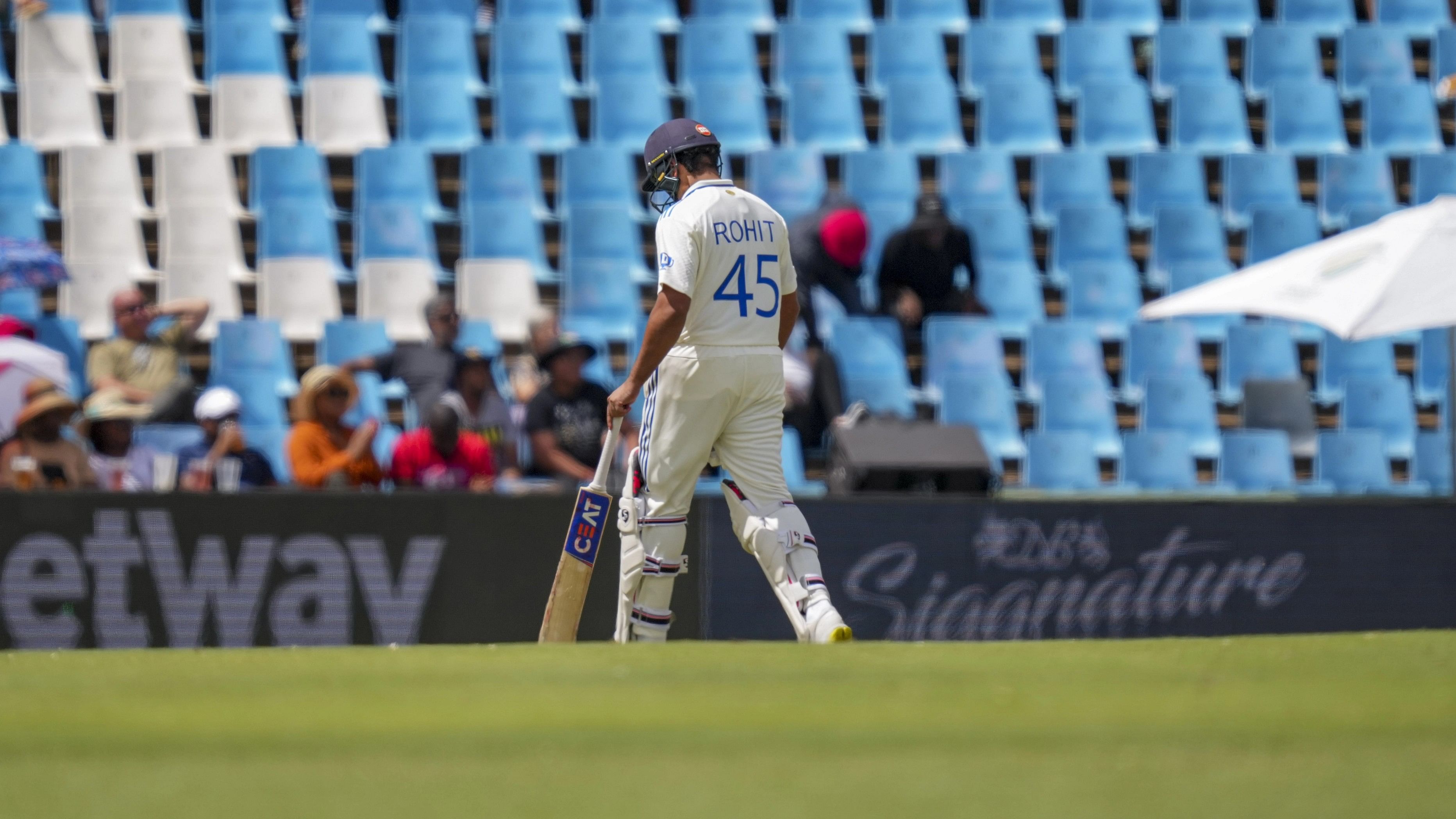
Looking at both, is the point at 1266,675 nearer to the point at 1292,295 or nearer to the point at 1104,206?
the point at 1292,295

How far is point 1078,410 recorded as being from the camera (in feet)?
39.9

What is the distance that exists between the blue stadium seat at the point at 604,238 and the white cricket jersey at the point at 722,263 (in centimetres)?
642

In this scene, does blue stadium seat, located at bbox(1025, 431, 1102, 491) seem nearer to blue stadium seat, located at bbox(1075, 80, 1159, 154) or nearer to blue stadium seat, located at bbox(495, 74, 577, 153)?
blue stadium seat, located at bbox(1075, 80, 1159, 154)

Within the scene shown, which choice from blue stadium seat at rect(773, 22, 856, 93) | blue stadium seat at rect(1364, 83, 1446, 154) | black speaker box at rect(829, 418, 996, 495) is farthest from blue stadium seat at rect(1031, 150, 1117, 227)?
black speaker box at rect(829, 418, 996, 495)

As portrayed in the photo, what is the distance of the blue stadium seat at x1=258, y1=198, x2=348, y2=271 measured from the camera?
12.6m

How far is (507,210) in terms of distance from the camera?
41.8 feet

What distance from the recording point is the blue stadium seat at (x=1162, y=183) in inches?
533

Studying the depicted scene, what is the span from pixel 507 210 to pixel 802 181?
7.44ft

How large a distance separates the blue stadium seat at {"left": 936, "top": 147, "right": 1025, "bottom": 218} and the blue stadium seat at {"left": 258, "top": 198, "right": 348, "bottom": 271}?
15.6 feet

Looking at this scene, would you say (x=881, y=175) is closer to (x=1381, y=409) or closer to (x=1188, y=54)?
(x=1188, y=54)

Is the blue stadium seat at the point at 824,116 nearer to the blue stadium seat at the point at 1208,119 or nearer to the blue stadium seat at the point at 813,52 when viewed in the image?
the blue stadium seat at the point at 813,52

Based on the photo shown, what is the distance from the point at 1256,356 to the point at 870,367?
3244 mm

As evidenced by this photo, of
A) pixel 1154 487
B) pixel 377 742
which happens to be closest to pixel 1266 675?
pixel 377 742

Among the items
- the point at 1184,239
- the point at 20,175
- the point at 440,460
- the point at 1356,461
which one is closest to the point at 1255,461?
the point at 1356,461
